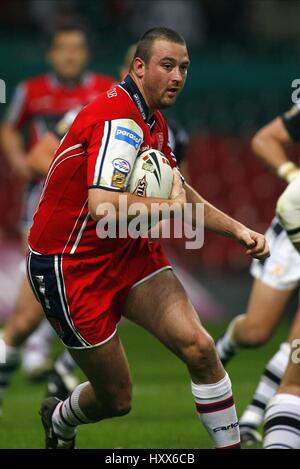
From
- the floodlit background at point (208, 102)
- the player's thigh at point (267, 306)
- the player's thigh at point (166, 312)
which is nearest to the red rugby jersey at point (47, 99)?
the floodlit background at point (208, 102)

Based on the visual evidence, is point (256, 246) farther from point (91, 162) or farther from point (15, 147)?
point (15, 147)

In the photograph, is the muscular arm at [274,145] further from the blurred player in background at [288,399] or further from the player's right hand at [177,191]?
the blurred player in background at [288,399]

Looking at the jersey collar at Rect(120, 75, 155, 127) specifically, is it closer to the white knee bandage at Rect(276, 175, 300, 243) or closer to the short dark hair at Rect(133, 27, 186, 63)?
the short dark hair at Rect(133, 27, 186, 63)

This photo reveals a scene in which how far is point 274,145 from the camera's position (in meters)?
7.77

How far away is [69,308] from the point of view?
582cm

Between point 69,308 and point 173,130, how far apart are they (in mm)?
2786

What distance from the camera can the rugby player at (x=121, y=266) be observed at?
5.64m

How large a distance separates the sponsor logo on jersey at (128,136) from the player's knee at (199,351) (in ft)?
3.17

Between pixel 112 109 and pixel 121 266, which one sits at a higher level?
pixel 112 109

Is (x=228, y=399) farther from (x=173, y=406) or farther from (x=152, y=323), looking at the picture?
(x=173, y=406)

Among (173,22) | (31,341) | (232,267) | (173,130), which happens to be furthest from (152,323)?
(173,22)

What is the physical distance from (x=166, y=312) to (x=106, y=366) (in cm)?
40

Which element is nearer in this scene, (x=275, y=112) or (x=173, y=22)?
(x=275, y=112)

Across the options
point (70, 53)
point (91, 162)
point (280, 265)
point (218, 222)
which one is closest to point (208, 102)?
point (70, 53)
